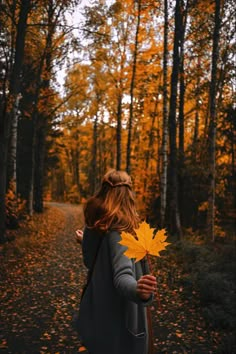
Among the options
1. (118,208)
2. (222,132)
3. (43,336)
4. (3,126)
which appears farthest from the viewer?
(222,132)

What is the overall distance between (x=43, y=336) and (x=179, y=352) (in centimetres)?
195

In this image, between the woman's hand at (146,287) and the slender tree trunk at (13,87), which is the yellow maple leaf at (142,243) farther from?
the slender tree trunk at (13,87)

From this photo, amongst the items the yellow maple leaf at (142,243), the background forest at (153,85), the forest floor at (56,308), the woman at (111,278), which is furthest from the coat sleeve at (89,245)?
the background forest at (153,85)

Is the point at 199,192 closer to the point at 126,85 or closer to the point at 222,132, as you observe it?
the point at 222,132

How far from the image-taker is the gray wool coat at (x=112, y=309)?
2080 mm

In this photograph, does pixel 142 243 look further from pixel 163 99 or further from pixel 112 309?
pixel 163 99

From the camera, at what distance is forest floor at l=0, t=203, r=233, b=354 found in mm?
4809

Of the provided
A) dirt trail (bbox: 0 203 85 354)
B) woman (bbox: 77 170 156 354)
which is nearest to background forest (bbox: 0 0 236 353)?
dirt trail (bbox: 0 203 85 354)

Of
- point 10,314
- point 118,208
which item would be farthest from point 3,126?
point 118,208

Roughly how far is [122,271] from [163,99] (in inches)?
490

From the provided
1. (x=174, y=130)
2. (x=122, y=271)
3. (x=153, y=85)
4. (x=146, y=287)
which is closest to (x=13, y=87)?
(x=174, y=130)

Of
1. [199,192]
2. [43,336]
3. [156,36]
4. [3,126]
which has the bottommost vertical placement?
[43,336]

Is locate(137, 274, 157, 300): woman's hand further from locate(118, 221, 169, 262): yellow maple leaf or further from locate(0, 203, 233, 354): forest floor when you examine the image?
locate(0, 203, 233, 354): forest floor

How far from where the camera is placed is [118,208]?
2250 mm
